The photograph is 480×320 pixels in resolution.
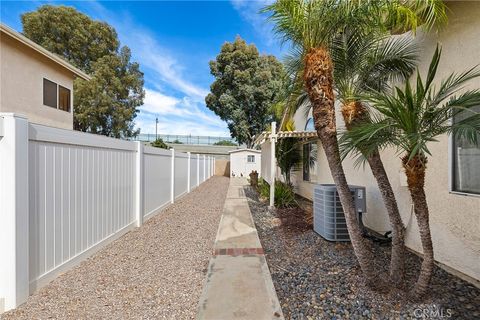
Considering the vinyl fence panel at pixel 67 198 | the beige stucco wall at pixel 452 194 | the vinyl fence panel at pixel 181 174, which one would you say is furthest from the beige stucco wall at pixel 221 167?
the beige stucco wall at pixel 452 194

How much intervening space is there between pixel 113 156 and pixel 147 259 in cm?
215

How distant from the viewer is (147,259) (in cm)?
438

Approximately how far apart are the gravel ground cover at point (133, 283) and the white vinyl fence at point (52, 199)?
22cm

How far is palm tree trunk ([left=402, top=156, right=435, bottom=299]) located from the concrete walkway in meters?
1.54

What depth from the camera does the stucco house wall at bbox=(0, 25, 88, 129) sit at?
9391 mm

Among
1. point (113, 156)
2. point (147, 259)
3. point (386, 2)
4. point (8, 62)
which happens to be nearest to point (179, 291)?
point (147, 259)

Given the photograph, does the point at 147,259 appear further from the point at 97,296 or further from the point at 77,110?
the point at 77,110

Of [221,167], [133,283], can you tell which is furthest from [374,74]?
[221,167]

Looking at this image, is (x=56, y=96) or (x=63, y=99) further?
(x=63, y=99)

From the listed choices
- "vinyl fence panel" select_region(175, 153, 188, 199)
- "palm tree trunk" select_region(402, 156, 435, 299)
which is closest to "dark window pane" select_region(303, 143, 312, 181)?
"vinyl fence panel" select_region(175, 153, 188, 199)

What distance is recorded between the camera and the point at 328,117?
2928 mm

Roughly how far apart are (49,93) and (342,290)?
542 inches

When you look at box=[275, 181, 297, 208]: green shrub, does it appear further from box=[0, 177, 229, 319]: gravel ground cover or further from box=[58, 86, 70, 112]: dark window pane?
box=[58, 86, 70, 112]: dark window pane
